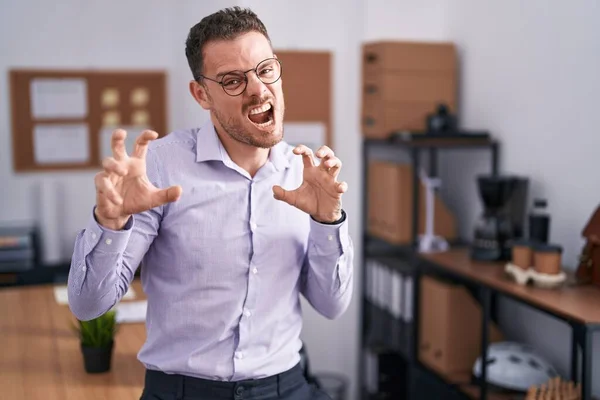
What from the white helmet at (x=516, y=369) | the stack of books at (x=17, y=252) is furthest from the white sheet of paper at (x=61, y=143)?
the white helmet at (x=516, y=369)

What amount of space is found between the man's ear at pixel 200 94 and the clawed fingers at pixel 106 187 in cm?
40

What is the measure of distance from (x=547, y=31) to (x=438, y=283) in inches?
45.1

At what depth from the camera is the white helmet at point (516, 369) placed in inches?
106

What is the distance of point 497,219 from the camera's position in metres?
3.01

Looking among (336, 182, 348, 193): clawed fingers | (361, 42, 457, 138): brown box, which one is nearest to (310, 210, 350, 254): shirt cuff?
(336, 182, 348, 193): clawed fingers

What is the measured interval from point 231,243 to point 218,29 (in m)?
0.50

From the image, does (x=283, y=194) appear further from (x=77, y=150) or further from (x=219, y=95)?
(x=77, y=150)

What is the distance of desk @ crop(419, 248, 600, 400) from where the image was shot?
7.14 ft

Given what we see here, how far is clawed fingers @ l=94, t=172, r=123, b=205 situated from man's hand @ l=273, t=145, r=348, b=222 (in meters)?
0.34

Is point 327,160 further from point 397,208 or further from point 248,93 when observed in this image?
point 397,208

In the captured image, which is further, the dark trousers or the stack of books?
the stack of books

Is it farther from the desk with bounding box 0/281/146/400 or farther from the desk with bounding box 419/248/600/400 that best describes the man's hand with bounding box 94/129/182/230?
the desk with bounding box 419/248/600/400

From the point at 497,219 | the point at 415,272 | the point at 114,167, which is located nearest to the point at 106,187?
the point at 114,167

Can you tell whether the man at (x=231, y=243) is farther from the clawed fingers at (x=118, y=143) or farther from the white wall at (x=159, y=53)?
the white wall at (x=159, y=53)
